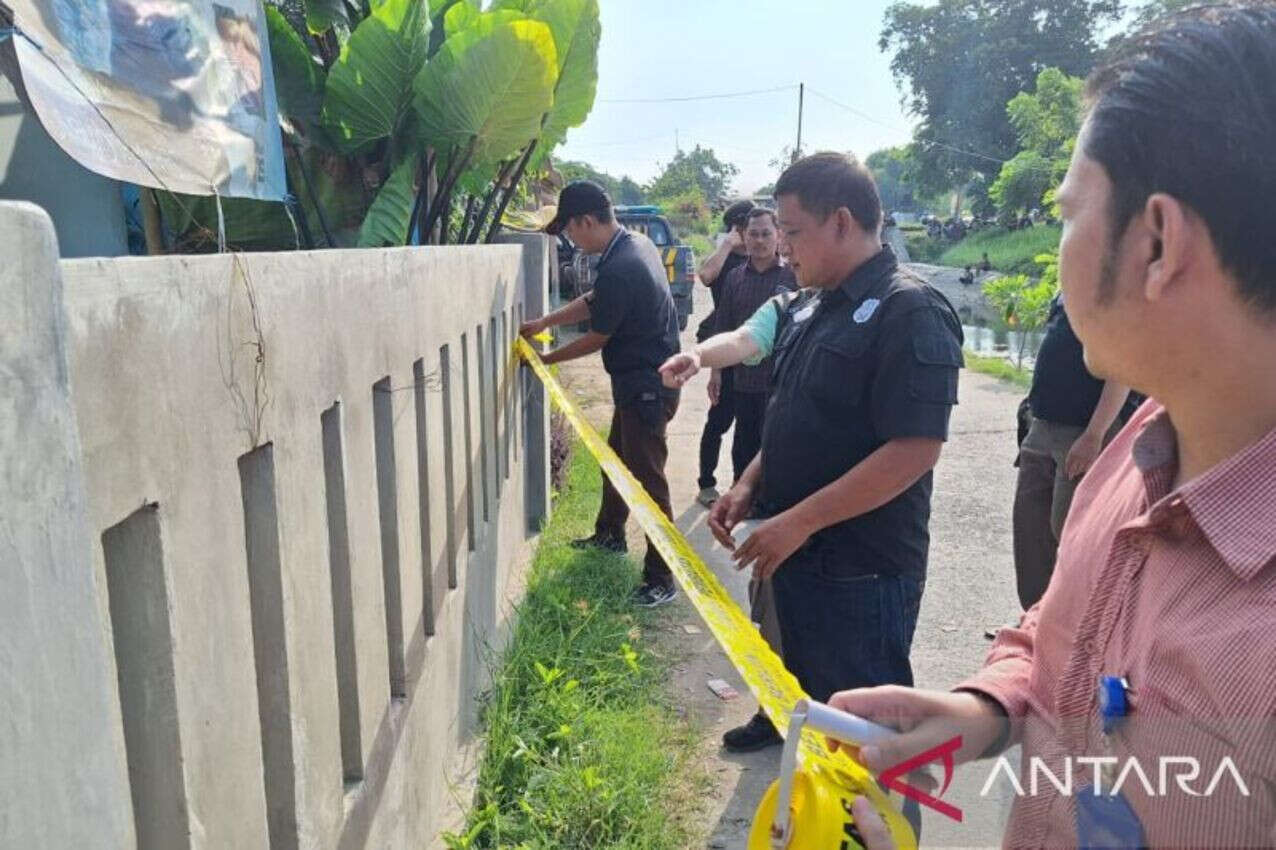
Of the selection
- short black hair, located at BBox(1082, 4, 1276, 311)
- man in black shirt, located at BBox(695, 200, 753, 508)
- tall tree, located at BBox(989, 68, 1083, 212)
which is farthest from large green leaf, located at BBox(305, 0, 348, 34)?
tall tree, located at BBox(989, 68, 1083, 212)

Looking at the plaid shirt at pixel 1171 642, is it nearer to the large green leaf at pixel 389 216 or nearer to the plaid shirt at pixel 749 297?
the large green leaf at pixel 389 216

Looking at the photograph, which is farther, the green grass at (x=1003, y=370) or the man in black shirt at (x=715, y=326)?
the green grass at (x=1003, y=370)

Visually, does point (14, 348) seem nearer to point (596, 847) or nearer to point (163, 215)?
point (596, 847)

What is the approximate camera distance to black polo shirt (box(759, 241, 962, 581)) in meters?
2.37

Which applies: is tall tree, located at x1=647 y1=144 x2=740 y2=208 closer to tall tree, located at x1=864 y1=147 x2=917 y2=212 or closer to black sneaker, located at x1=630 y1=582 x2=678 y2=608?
tall tree, located at x1=864 y1=147 x2=917 y2=212

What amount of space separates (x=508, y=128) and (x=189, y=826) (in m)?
4.06

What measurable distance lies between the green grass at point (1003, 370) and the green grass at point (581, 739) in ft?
27.6

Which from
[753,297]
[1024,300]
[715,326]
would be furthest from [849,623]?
[1024,300]

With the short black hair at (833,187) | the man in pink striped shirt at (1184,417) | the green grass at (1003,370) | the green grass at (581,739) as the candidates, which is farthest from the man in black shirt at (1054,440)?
the green grass at (1003,370)

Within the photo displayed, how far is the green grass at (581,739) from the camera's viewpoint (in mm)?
2980

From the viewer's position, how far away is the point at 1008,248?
117ft

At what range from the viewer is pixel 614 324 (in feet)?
16.3

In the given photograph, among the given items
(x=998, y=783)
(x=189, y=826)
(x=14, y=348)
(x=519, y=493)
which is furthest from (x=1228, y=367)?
(x=519, y=493)

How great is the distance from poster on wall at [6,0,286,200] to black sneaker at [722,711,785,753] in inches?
101
